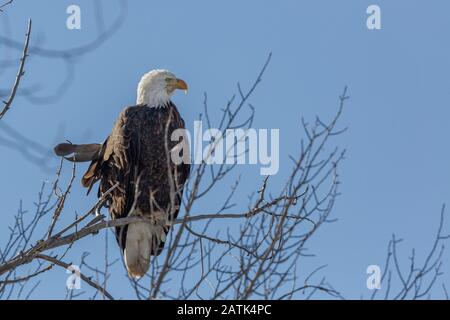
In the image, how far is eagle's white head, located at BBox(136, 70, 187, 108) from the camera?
8.82m

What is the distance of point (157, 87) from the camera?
29.1 ft

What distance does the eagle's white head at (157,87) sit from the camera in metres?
8.82

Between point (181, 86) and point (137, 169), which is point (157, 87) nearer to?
point (181, 86)

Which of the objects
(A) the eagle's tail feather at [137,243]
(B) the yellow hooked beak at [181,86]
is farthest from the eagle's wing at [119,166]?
(B) the yellow hooked beak at [181,86]

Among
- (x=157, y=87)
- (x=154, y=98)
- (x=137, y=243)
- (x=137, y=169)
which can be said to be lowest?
(x=137, y=243)

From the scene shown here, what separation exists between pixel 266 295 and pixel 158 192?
331cm

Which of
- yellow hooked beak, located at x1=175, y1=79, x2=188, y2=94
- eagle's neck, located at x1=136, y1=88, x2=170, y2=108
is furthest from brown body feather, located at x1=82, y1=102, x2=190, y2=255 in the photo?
yellow hooked beak, located at x1=175, y1=79, x2=188, y2=94

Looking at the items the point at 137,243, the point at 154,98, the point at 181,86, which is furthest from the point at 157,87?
the point at 137,243

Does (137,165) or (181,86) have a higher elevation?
(181,86)

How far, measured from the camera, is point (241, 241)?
5.97 meters

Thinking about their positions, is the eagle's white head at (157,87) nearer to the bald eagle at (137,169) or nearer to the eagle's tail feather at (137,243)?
the bald eagle at (137,169)

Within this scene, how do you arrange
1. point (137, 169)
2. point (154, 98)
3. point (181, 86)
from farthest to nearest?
point (181, 86) → point (154, 98) → point (137, 169)
